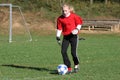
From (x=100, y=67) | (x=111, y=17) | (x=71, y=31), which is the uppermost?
(x=71, y=31)

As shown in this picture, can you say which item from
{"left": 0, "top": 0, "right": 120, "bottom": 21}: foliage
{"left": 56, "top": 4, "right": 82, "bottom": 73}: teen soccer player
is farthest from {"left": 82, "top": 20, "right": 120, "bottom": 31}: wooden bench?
{"left": 56, "top": 4, "right": 82, "bottom": 73}: teen soccer player

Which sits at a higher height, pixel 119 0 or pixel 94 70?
pixel 94 70

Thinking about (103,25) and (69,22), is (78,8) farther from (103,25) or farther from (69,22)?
(69,22)

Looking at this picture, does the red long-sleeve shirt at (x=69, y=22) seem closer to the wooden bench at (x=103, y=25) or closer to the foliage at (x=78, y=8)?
the wooden bench at (x=103, y=25)

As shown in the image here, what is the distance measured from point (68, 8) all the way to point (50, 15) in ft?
115

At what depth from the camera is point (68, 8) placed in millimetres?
11992

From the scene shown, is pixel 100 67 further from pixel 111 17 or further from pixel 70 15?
pixel 111 17

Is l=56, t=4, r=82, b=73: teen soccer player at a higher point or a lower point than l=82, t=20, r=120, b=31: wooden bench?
higher

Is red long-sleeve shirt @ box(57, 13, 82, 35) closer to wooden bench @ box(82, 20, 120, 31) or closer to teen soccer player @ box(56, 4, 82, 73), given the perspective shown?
teen soccer player @ box(56, 4, 82, 73)

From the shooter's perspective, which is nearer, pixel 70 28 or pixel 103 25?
pixel 70 28

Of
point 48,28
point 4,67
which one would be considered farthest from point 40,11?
point 4,67

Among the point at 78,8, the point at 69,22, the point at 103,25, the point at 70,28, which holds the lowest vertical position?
the point at 103,25

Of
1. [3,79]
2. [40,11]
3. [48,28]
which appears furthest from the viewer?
[40,11]

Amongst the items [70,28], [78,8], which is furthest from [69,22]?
[78,8]
